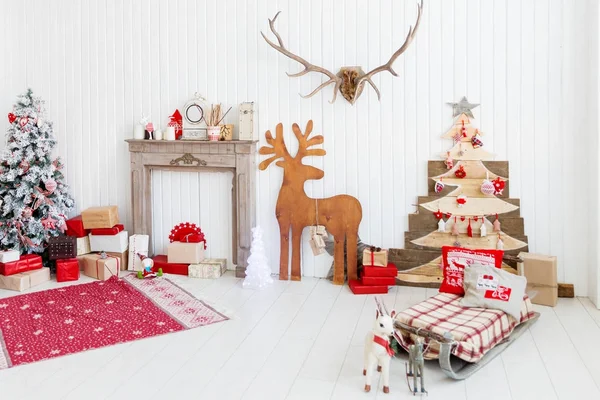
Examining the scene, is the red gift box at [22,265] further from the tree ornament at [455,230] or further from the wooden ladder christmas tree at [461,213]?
the tree ornament at [455,230]

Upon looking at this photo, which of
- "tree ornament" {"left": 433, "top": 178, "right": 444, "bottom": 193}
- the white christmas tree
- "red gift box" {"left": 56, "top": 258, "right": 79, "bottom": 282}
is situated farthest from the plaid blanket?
"red gift box" {"left": 56, "top": 258, "right": 79, "bottom": 282}

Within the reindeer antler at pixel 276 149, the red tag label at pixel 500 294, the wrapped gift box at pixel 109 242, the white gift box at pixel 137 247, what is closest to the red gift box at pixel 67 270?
the wrapped gift box at pixel 109 242

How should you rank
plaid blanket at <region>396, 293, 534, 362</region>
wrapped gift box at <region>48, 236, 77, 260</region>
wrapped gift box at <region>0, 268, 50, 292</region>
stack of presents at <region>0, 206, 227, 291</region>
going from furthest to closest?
wrapped gift box at <region>48, 236, 77, 260</region>
stack of presents at <region>0, 206, 227, 291</region>
wrapped gift box at <region>0, 268, 50, 292</region>
plaid blanket at <region>396, 293, 534, 362</region>

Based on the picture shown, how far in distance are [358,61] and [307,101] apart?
500mm

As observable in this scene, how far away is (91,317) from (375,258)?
6.63 feet

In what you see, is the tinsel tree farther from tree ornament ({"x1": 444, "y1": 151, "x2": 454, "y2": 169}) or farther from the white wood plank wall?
tree ornament ({"x1": 444, "y1": 151, "x2": 454, "y2": 169})

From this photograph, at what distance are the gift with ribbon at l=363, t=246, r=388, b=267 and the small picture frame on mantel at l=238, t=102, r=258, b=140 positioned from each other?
1305mm

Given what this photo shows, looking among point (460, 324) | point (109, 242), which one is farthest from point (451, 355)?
point (109, 242)

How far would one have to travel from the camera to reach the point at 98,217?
203 inches

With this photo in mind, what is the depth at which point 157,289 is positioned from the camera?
4.69 metres

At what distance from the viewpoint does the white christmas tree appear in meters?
4.72

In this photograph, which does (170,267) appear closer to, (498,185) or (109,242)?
(109,242)

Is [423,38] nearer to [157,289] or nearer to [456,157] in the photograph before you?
[456,157]

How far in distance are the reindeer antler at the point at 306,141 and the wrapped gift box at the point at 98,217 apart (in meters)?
1.62
